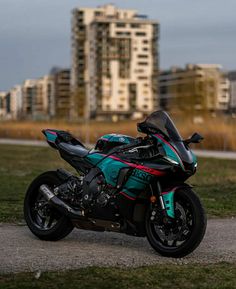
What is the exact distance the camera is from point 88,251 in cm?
705

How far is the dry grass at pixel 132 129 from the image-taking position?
3303 cm

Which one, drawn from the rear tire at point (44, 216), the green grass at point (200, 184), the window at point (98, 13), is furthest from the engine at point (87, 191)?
the window at point (98, 13)

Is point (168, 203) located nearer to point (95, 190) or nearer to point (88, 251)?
point (95, 190)

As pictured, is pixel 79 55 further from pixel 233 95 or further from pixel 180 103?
pixel 180 103

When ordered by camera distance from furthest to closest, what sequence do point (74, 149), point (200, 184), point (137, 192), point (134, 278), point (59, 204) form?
point (200, 184) → point (74, 149) → point (59, 204) → point (137, 192) → point (134, 278)

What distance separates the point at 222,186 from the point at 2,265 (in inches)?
361

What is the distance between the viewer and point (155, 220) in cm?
686

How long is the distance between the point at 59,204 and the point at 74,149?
63 cm

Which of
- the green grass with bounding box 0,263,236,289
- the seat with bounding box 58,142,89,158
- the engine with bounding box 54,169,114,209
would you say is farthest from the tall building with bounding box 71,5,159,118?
the green grass with bounding box 0,263,236,289

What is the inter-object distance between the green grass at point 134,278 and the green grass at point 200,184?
3.34m

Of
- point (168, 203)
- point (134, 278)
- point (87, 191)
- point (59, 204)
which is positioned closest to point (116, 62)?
point (59, 204)

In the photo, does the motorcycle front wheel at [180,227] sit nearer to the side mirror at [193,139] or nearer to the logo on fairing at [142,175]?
the logo on fairing at [142,175]

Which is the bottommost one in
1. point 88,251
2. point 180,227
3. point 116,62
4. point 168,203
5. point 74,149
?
point 88,251

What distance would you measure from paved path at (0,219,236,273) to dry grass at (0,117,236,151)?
81.8 ft
